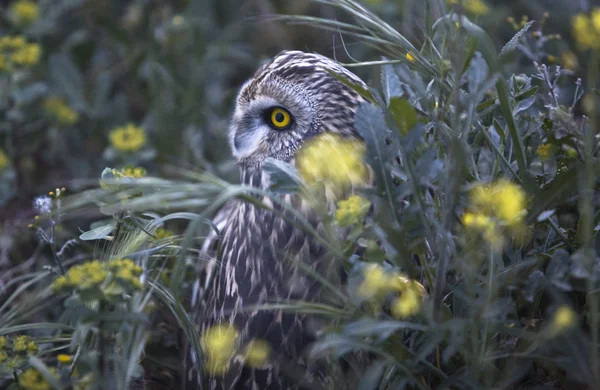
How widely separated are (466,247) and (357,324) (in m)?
0.28

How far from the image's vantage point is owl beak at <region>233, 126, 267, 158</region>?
6.04 ft

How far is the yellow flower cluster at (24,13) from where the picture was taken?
291 centimetres

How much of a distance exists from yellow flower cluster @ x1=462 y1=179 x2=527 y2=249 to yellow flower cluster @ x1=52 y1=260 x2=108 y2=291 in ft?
2.31

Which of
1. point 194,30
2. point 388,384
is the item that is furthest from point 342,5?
point 194,30

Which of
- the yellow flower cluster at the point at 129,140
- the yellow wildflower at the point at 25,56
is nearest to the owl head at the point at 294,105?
the yellow flower cluster at the point at 129,140

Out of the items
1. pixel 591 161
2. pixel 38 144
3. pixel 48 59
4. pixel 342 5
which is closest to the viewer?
pixel 591 161

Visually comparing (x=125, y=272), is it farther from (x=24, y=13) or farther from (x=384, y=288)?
(x=24, y=13)

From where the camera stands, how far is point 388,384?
4.91 ft

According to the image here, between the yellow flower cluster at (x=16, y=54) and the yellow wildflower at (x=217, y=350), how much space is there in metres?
1.44

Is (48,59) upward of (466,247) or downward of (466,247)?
upward

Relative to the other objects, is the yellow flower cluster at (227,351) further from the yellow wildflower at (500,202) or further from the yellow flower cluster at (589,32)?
the yellow flower cluster at (589,32)

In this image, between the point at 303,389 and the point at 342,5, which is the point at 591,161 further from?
the point at 303,389

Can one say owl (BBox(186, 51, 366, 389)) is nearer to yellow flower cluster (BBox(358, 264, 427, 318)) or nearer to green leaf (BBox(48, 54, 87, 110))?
yellow flower cluster (BBox(358, 264, 427, 318))

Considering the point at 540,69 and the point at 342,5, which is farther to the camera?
the point at 540,69
